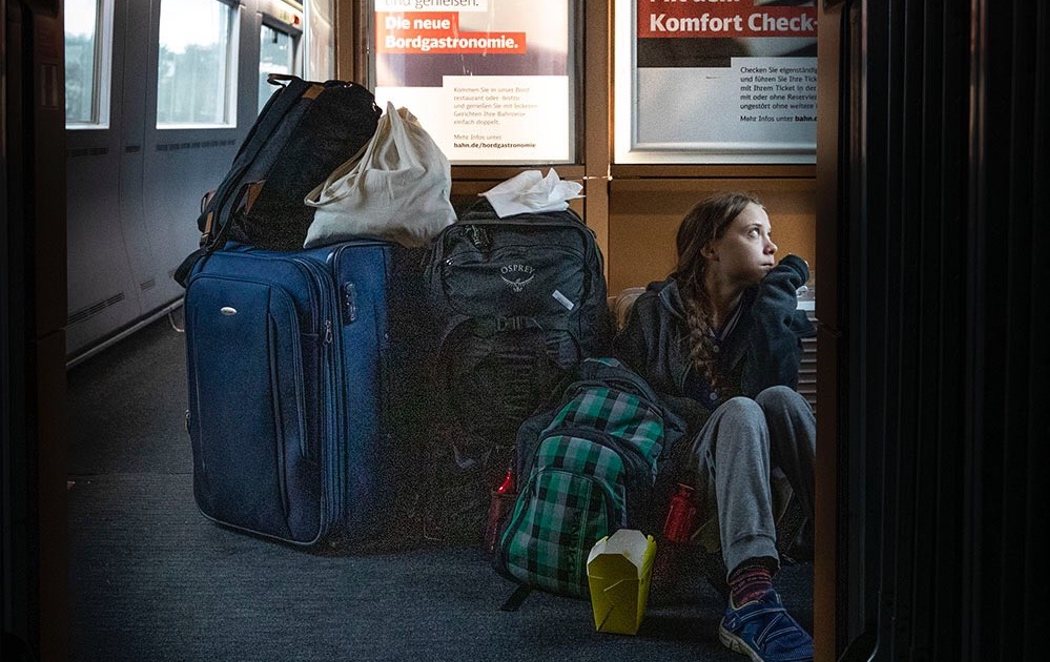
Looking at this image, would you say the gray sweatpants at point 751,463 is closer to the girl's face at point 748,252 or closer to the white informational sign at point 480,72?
the girl's face at point 748,252

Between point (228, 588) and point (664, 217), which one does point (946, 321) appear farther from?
point (228, 588)

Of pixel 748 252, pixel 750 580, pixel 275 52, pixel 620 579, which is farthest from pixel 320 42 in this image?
pixel 750 580

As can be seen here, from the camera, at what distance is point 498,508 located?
7.48 feet

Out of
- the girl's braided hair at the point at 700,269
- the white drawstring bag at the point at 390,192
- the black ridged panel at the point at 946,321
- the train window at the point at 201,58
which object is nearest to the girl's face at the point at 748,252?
the girl's braided hair at the point at 700,269

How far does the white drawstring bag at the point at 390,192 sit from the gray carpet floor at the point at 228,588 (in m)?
0.40

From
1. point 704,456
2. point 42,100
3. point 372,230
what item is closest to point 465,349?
point 372,230

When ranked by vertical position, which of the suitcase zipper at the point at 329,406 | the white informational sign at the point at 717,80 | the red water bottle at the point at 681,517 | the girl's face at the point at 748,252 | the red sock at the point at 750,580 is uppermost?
the white informational sign at the point at 717,80

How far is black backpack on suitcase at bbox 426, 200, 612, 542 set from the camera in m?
2.25

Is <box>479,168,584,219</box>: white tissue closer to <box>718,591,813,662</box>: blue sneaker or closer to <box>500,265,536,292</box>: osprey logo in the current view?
<box>500,265,536,292</box>: osprey logo

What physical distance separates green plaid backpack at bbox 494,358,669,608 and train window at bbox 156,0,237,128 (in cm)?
87

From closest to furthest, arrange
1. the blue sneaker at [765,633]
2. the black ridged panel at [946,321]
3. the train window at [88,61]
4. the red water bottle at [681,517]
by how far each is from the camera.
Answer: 1. the black ridged panel at [946,321]
2. the blue sneaker at [765,633]
3. the red water bottle at [681,517]
4. the train window at [88,61]

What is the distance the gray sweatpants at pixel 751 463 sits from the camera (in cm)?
220

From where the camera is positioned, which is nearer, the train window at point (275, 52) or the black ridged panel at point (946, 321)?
the black ridged panel at point (946, 321)

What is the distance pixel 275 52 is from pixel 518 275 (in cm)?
61
